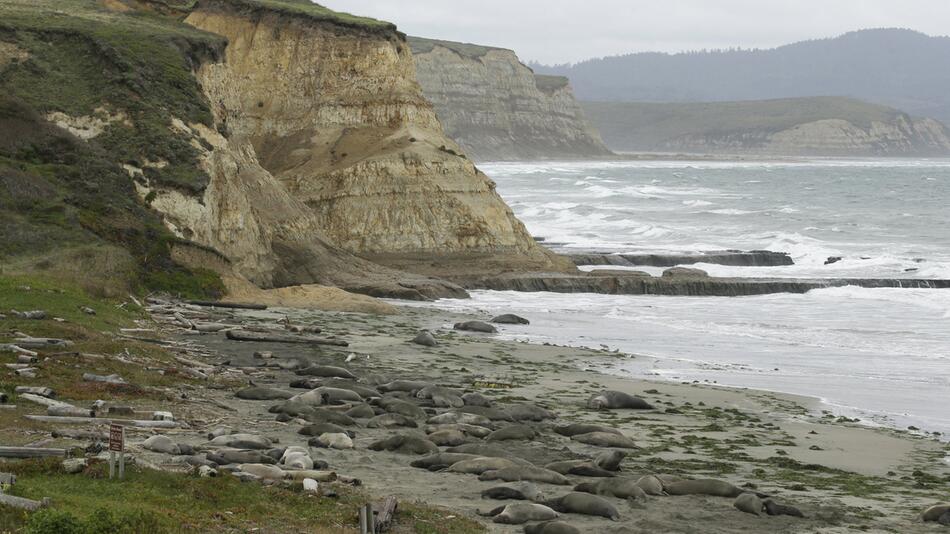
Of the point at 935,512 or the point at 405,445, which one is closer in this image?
the point at 935,512

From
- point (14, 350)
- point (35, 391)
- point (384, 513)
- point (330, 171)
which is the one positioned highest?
point (330, 171)

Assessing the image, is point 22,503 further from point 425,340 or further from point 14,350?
point 425,340

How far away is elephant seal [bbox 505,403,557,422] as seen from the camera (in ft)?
72.3

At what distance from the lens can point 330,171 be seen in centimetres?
5222

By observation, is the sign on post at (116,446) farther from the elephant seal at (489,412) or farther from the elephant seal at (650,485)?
the elephant seal at (489,412)

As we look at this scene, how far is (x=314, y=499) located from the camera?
46.9 feet

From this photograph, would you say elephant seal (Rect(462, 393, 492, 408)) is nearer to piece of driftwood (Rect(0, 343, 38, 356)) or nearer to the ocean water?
piece of driftwood (Rect(0, 343, 38, 356))

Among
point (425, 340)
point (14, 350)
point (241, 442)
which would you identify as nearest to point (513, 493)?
point (241, 442)

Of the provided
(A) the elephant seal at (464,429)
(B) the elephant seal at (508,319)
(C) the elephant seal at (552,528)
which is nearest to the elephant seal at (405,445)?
(A) the elephant seal at (464,429)

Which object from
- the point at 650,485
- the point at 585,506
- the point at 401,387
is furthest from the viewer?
the point at 401,387

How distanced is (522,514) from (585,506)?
901 millimetres

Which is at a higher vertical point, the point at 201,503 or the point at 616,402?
the point at 201,503

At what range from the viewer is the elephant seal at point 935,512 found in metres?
15.8

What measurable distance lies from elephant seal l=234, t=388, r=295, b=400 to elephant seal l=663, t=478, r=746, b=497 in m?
7.68
